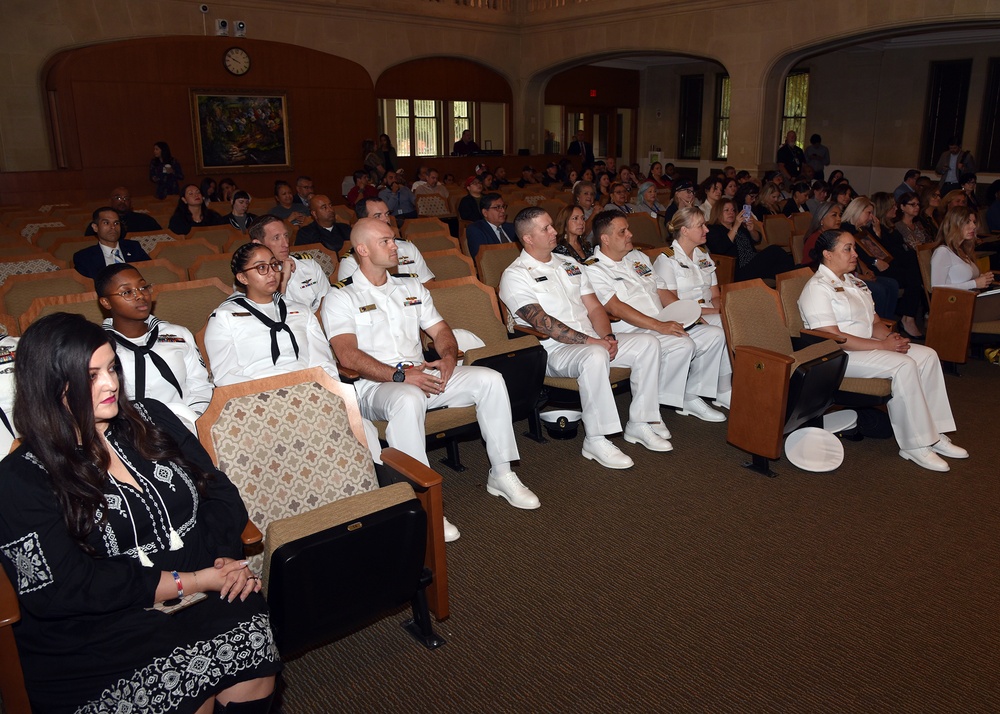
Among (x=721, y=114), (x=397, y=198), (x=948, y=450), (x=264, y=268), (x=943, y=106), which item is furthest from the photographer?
(x=721, y=114)

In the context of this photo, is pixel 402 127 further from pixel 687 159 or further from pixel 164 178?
pixel 687 159

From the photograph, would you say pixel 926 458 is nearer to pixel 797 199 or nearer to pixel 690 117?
pixel 797 199

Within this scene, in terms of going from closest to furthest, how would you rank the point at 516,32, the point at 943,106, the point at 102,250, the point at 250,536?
the point at 250,536 < the point at 102,250 < the point at 943,106 < the point at 516,32

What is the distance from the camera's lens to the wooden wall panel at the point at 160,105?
1216cm

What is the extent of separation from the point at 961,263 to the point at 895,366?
210cm

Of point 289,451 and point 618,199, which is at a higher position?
point 618,199

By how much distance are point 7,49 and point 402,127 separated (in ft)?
24.6

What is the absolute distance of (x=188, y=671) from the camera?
1.83 m

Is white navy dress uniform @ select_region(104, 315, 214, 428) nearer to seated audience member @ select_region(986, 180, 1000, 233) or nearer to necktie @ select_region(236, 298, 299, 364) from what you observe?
necktie @ select_region(236, 298, 299, 364)

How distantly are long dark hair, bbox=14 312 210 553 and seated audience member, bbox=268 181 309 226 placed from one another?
19.9 feet

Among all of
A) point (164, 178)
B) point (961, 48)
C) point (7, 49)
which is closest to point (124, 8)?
point (7, 49)

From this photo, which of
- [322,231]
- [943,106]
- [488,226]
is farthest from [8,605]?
[943,106]

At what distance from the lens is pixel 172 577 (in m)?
1.94

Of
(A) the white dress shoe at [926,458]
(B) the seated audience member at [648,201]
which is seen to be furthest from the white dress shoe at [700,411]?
(B) the seated audience member at [648,201]
